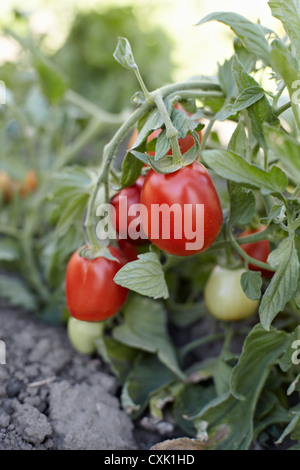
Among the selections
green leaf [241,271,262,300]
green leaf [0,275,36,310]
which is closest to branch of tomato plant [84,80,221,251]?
green leaf [241,271,262,300]

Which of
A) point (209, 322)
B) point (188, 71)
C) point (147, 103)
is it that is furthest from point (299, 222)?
point (188, 71)

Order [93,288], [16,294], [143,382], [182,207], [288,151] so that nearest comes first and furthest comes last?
[288,151]
[182,207]
[93,288]
[143,382]
[16,294]

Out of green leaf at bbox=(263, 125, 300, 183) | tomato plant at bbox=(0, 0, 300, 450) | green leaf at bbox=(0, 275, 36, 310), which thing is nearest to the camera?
green leaf at bbox=(263, 125, 300, 183)

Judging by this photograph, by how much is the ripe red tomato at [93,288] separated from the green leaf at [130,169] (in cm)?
10

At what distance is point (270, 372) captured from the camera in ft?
2.63

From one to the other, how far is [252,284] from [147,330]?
0.28 meters

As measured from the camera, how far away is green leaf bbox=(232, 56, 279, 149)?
0.61 metres

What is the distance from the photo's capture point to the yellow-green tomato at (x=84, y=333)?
85 centimetres

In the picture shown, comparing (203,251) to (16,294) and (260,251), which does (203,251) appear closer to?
(260,251)

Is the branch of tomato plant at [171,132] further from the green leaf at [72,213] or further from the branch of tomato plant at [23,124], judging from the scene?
the branch of tomato plant at [23,124]

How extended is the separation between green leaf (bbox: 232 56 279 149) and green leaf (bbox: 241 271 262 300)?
0.17 meters

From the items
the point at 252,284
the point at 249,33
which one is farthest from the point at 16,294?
the point at 249,33

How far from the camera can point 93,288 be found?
2.31 ft

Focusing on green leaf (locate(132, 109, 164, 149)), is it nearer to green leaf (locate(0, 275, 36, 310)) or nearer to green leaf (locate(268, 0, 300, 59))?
green leaf (locate(268, 0, 300, 59))
